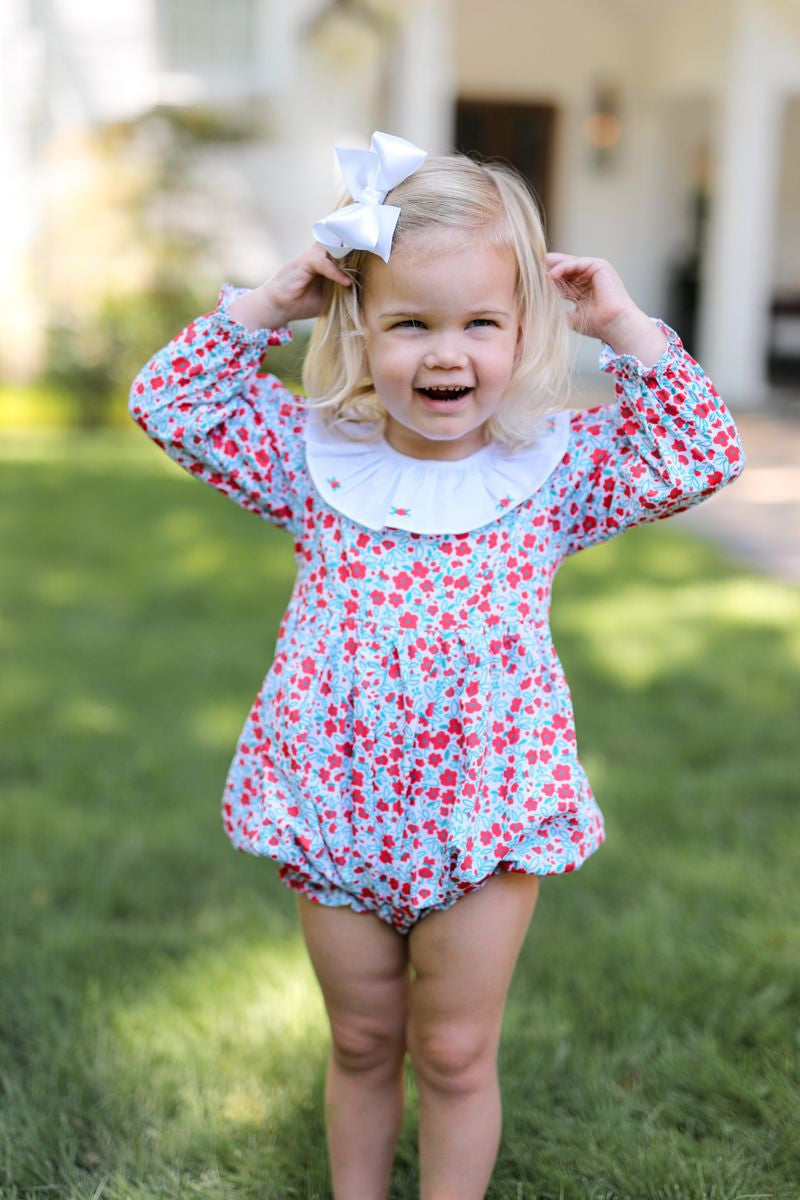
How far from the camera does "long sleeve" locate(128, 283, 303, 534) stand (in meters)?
1.85

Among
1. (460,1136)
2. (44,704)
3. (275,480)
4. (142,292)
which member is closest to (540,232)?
(275,480)

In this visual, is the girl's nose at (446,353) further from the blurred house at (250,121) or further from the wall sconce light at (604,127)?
the wall sconce light at (604,127)

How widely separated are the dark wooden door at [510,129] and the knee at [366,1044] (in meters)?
11.8

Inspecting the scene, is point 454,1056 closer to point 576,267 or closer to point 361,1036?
point 361,1036

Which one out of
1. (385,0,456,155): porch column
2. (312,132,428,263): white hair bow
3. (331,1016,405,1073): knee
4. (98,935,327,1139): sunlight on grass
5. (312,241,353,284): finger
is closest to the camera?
(312,132,428,263): white hair bow

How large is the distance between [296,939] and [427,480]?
1.27m

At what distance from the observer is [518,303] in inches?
69.6

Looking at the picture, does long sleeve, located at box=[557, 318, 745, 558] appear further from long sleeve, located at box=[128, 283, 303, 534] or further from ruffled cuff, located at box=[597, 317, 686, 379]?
long sleeve, located at box=[128, 283, 303, 534]

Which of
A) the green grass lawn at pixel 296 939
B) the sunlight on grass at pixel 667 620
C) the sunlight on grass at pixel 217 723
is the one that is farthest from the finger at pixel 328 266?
the sunlight on grass at pixel 667 620

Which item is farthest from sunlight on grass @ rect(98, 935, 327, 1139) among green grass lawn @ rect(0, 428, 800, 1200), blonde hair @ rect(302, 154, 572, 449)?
blonde hair @ rect(302, 154, 572, 449)

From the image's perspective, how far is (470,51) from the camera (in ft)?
40.8

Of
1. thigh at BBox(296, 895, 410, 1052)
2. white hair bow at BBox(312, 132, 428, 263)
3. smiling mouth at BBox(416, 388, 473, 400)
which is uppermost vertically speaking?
white hair bow at BBox(312, 132, 428, 263)

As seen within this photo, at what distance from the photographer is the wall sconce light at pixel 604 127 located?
12594 mm

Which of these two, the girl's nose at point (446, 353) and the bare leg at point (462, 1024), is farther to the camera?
the bare leg at point (462, 1024)
